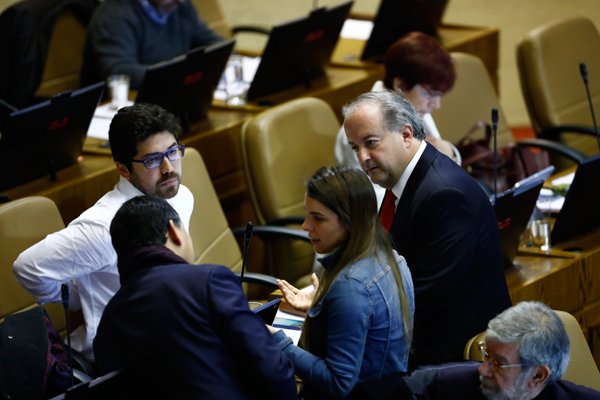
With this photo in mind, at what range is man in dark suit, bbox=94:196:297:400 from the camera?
2.33 metres

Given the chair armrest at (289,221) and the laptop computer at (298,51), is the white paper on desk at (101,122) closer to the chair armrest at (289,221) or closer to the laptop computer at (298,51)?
the laptop computer at (298,51)

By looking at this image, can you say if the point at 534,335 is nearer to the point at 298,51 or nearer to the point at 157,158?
the point at 157,158

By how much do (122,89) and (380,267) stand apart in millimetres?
2421

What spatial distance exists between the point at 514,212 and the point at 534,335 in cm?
117

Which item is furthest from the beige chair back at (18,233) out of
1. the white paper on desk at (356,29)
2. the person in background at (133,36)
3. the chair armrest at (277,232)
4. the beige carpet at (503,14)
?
the beige carpet at (503,14)

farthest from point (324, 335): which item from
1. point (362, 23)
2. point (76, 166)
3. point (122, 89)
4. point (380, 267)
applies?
point (362, 23)

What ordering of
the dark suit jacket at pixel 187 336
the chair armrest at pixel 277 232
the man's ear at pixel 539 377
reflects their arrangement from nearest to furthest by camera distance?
the dark suit jacket at pixel 187 336, the man's ear at pixel 539 377, the chair armrest at pixel 277 232

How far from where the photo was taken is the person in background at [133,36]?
5.09 meters

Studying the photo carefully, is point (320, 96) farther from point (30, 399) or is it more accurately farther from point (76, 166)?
point (30, 399)

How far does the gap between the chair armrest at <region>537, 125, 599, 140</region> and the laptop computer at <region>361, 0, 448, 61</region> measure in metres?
0.81

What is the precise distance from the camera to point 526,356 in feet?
7.93

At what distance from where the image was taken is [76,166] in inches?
160

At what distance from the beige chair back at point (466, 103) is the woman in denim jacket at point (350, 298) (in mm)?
2338

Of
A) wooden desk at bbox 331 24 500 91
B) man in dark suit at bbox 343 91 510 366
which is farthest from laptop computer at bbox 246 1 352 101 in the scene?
man in dark suit at bbox 343 91 510 366
